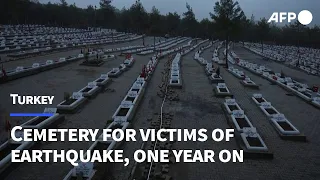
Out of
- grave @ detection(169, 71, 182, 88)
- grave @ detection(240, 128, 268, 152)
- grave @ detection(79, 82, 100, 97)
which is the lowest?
grave @ detection(240, 128, 268, 152)

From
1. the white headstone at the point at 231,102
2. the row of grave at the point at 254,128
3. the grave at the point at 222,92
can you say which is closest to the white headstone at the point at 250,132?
the row of grave at the point at 254,128

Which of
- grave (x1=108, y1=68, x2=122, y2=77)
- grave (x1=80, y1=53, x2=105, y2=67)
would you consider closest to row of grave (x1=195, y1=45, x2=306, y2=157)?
grave (x1=108, y1=68, x2=122, y2=77)

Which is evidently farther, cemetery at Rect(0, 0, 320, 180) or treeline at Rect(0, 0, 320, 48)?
treeline at Rect(0, 0, 320, 48)

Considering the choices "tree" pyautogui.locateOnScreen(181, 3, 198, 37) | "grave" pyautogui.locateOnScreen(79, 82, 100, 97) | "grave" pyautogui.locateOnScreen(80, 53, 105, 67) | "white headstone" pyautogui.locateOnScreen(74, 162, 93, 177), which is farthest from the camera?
"tree" pyautogui.locateOnScreen(181, 3, 198, 37)

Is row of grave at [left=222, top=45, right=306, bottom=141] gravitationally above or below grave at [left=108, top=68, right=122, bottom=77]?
below

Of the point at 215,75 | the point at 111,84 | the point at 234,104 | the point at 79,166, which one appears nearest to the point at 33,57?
the point at 111,84

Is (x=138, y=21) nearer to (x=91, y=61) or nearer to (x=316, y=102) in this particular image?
(x=91, y=61)

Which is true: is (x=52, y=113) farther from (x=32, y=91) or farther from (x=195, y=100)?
(x=195, y=100)

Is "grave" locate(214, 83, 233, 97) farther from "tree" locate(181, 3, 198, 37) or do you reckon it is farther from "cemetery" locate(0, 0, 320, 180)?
"tree" locate(181, 3, 198, 37)

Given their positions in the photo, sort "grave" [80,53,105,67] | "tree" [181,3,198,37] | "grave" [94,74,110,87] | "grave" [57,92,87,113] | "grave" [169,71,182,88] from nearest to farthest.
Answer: "grave" [57,92,87,113] < "grave" [94,74,110,87] < "grave" [169,71,182,88] < "grave" [80,53,105,67] < "tree" [181,3,198,37]
